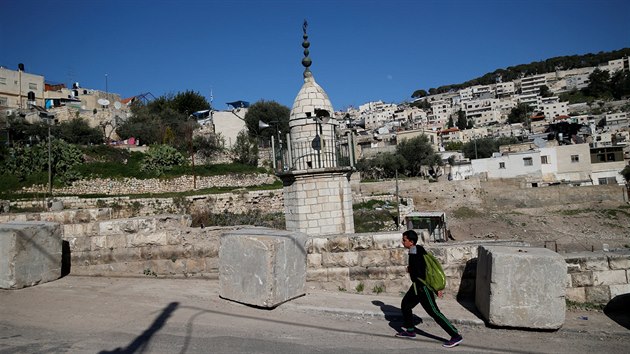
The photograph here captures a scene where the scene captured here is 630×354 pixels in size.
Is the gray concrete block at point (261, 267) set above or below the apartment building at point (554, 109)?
below

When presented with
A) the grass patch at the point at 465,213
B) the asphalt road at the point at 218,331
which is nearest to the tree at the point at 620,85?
the grass patch at the point at 465,213

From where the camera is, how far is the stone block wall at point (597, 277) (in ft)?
17.9

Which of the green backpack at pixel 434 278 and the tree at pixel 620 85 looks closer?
the green backpack at pixel 434 278

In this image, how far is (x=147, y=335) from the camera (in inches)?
177

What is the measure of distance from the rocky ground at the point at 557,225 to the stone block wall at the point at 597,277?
24774 millimetres

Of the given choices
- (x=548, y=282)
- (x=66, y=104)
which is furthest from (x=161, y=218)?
(x=66, y=104)

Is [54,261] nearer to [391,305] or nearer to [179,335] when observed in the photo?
[179,335]

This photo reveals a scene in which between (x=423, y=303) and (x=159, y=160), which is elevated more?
(x=159, y=160)

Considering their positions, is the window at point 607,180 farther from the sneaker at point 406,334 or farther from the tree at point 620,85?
the tree at point 620,85

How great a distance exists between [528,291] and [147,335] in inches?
168

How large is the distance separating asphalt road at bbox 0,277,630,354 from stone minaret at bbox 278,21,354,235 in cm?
360

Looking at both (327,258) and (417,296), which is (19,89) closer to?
(327,258)

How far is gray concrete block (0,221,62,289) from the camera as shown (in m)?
6.23

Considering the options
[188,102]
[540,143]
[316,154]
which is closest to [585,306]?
[316,154]
